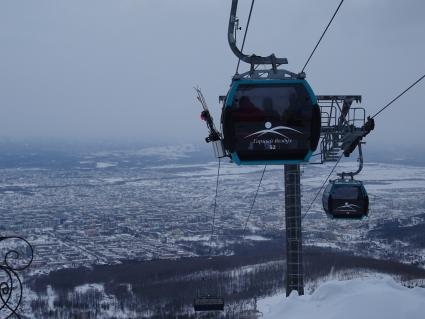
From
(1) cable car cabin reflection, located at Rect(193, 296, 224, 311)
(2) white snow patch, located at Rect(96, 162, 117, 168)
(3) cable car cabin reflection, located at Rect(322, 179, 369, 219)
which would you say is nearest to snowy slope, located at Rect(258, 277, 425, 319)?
(3) cable car cabin reflection, located at Rect(322, 179, 369, 219)

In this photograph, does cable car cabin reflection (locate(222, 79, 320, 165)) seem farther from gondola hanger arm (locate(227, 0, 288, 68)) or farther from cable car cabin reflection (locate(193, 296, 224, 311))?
cable car cabin reflection (locate(193, 296, 224, 311))

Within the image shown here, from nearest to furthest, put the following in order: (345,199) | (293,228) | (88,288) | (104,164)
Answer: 1. (293,228)
2. (345,199)
3. (88,288)
4. (104,164)

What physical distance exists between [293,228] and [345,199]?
4.24 feet

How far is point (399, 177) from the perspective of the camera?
67.1 meters

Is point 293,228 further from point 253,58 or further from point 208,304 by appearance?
point 253,58

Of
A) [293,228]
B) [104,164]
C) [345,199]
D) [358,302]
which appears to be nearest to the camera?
[358,302]

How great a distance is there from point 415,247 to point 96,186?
150 ft

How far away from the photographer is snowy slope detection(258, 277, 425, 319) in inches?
152

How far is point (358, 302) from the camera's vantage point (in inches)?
160

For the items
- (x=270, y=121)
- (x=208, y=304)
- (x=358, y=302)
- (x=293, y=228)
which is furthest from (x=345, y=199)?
(x=270, y=121)

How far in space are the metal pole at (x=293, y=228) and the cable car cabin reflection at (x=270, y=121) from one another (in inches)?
108

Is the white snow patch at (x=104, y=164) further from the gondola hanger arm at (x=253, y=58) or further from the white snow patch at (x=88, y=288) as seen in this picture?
the gondola hanger arm at (x=253, y=58)

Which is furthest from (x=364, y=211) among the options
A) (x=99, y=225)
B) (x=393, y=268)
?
(x=99, y=225)

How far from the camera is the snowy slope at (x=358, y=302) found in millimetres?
3854
